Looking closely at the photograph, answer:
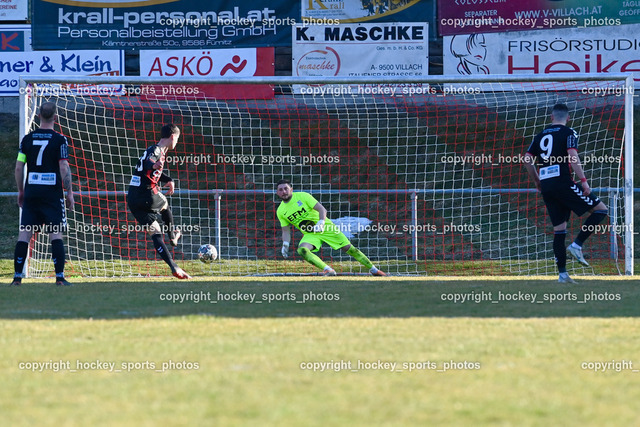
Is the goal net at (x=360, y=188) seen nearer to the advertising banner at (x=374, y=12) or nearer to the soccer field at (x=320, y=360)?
the advertising banner at (x=374, y=12)

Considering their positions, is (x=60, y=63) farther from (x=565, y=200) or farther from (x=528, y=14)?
(x=565, y=200)

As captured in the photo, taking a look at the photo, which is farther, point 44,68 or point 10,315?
point 44,68

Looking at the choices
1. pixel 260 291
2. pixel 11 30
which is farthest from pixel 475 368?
pixel 11 30

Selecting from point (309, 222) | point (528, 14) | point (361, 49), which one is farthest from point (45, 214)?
point (528, 14)

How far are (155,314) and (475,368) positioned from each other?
292 centimetres

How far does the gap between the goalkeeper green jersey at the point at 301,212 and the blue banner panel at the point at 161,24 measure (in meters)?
8.13

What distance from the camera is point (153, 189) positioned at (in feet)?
34.1

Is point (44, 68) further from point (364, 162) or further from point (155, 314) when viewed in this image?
point (155, 314)

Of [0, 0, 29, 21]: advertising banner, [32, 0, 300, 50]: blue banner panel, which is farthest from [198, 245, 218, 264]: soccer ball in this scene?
[0, 0, 29, 21]: advertising banner

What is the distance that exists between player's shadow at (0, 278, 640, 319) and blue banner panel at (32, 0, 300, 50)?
35.2ft

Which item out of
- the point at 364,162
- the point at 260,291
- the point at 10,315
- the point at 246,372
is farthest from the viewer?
the point at 364,162

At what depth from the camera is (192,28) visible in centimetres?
1942

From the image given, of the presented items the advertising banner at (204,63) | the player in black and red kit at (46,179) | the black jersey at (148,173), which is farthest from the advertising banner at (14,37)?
the player in black and red kit at (46,179)

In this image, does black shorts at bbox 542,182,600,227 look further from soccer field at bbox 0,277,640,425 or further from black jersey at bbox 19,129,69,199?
black jersey at bbox 19,129,69,199
